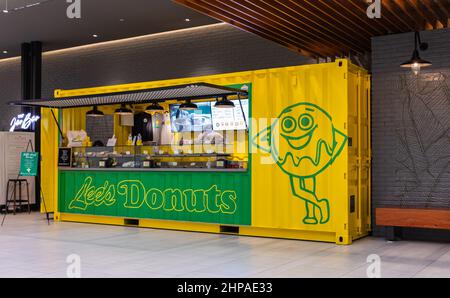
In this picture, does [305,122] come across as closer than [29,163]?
Yes

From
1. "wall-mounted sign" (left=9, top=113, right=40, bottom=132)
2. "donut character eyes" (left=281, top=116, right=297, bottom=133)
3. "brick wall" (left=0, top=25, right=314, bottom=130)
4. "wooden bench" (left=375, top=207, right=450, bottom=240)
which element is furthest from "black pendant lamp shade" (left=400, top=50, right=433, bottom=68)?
"wall-mounted sign" (left=9, top=113, right=40, bottom=132)

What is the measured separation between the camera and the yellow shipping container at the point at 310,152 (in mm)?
8188

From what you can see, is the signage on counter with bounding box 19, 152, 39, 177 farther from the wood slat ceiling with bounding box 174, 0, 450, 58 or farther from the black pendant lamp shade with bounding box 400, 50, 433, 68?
the black pendant lamp shade with bounding box 400, 50, 433, 68

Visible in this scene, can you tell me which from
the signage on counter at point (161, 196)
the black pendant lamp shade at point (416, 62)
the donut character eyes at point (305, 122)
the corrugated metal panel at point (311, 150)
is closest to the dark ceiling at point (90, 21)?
the signage on counter at point (161, 196)

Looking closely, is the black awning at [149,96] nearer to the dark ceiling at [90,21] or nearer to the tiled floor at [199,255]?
the dark ceiling at [90,21]

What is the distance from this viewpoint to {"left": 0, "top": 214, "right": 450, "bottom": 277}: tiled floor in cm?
609

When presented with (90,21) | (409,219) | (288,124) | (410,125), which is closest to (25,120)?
(90,21)

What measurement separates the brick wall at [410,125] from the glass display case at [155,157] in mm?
2466

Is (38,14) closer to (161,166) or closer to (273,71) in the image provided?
(161,166)

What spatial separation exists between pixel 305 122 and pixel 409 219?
7.41ft

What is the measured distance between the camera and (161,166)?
9891 mm

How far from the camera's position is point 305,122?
8.50 m

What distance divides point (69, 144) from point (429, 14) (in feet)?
25.3

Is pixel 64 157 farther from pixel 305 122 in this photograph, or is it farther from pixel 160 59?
pixel 305 122
